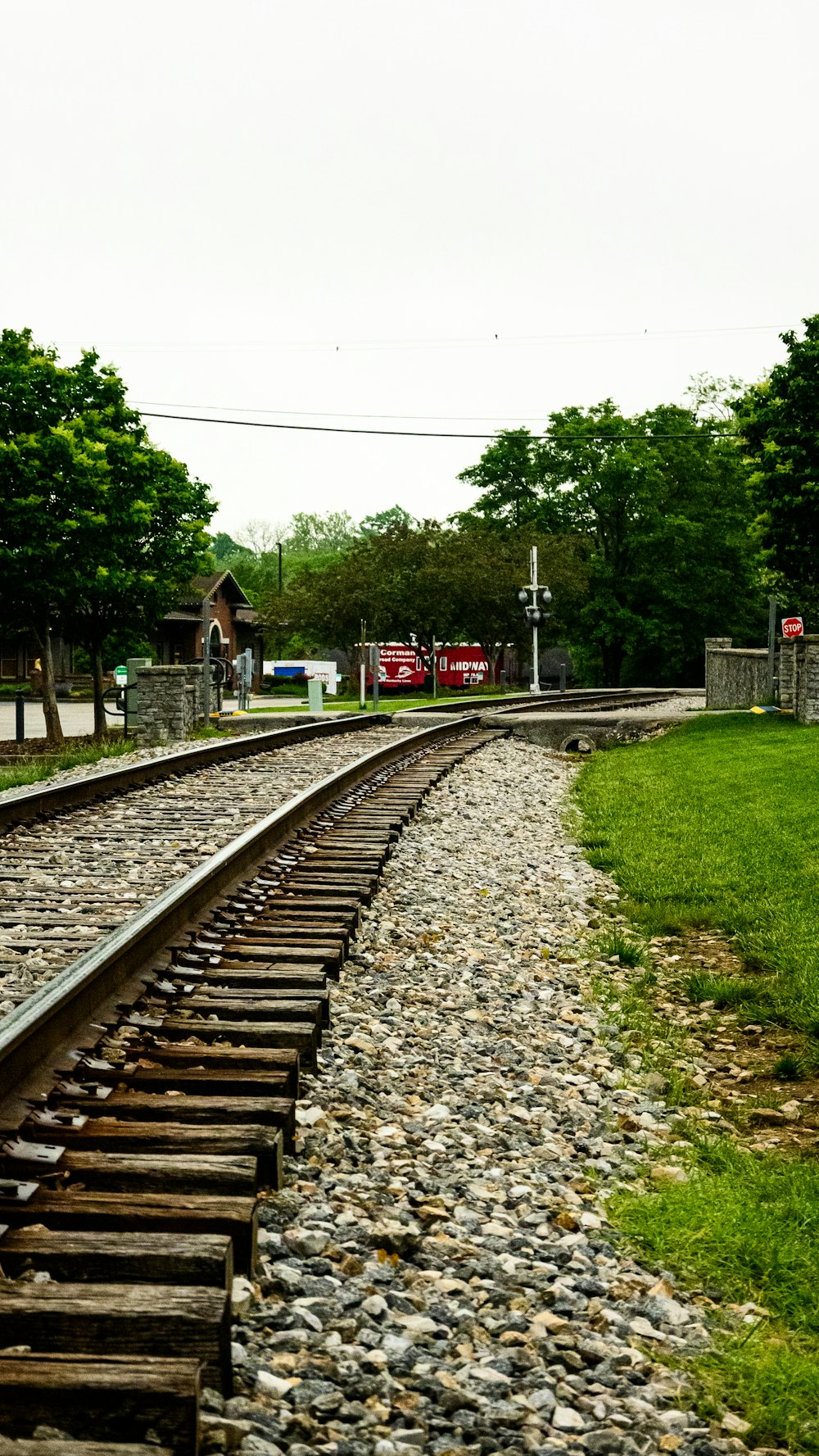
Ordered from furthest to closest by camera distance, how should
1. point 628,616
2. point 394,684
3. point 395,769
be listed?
1. point 394,684
2. point 628,616
3. point 395,769

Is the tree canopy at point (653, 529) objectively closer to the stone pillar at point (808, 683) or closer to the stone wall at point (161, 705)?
the stone pillar at point (808, 683)

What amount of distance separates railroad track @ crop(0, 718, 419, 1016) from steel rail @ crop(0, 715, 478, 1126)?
0.29 metres

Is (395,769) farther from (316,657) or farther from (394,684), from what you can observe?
(316,657)

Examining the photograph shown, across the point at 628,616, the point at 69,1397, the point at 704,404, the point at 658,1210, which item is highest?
the point at 704,404

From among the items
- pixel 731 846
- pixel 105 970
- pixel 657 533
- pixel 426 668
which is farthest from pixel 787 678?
pixel 426 668

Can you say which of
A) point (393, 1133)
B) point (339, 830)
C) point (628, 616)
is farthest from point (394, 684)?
point (393, 1133)

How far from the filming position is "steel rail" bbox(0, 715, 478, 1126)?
345 centimetres

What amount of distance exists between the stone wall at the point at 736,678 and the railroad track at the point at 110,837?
13.2 metres

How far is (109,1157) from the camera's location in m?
3.07

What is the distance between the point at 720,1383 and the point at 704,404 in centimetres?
6308

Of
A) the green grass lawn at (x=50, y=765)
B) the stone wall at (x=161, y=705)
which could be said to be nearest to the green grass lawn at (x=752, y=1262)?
the green grass lawn at (x=50, y=765)

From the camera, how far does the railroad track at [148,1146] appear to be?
2152 millimetres

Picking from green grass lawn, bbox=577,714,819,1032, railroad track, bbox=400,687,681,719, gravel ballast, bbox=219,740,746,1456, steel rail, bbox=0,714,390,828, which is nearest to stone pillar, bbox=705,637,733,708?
railroad track, bbox=400,687,681,719

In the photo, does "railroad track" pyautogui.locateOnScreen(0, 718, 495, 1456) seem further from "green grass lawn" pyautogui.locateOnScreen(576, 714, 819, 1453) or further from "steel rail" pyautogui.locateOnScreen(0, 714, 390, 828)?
"steel rail" pyautogui.locateOnScreen(0, 714, 390, 828)
